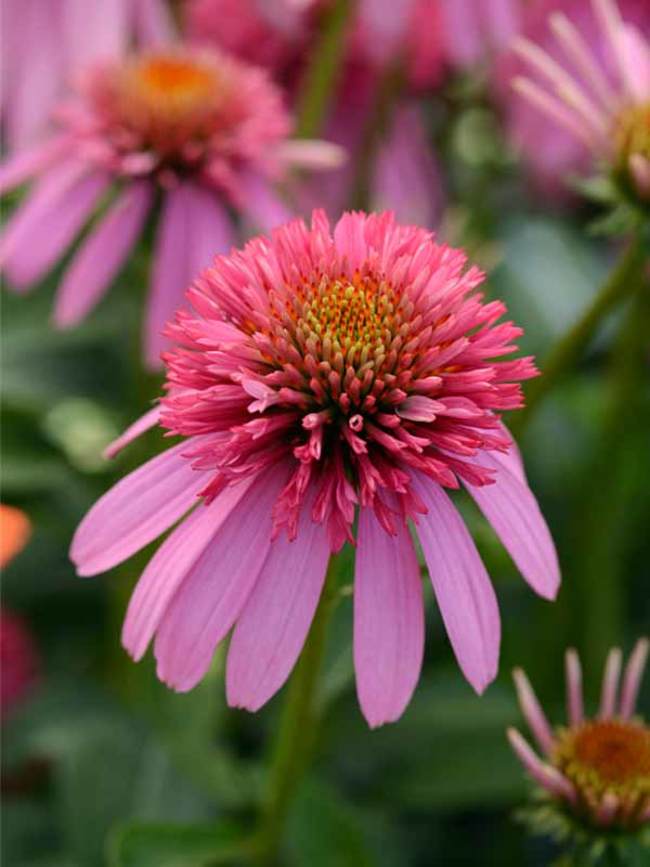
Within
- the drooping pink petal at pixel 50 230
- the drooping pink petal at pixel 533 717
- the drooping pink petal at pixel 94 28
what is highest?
the drooping pink petal at pixel 94 28

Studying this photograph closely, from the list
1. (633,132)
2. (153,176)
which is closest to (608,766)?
(633,132)

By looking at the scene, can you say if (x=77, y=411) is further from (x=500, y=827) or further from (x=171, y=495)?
(x=171, y=495)

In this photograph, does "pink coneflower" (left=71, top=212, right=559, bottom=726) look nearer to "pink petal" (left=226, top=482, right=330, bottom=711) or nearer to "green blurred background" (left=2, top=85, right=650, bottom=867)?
"pink petal" (left=226, top=482, right=330, bottom=711)

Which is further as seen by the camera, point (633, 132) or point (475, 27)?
point (475, 27)

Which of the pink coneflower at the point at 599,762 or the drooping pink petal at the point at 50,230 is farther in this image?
the drooping pink petal at the point at 50,230

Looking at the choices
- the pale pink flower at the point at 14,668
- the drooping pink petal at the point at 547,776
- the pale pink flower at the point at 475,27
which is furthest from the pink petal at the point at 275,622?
the pale pink flower at the point at 475,27

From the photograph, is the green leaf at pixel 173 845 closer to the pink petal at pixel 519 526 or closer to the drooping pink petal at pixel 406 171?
the pink petal at pixel 519 526

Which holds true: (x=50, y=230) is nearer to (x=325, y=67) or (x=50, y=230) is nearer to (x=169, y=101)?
(x=169, y=101)
